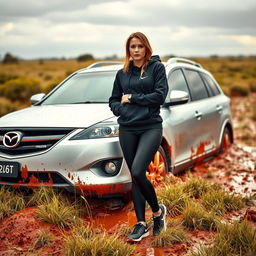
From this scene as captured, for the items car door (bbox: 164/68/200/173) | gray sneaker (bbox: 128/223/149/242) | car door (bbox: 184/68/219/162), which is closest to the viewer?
gray sneaker (bbox: 128/223/149/242)

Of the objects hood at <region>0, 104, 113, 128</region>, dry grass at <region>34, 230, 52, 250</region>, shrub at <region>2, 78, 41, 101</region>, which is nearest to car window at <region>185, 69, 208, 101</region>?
hood at <region>0, 104, 113, 128</region>

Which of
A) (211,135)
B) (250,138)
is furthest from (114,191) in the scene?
(250,138)

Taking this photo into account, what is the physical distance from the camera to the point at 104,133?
4.71 metres

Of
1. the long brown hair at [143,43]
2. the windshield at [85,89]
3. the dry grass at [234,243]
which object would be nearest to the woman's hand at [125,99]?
the long brown hair at [143,43]

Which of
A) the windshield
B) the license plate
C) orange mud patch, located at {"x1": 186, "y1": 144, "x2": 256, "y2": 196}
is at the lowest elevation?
orange mud patch, located at {"x1": 186, "y1": 144, "x2": 256, "y2": 196}

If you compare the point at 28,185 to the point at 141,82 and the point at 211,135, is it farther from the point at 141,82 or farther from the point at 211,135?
the point at 211,135

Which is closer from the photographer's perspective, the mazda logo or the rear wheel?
the mazda logo

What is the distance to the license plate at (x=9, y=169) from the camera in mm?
4805

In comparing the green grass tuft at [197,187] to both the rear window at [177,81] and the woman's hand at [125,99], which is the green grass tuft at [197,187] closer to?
the rear window at [177,81]

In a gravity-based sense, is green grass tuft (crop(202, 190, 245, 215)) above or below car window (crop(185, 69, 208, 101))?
below

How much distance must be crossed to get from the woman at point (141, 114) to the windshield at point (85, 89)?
158 cm

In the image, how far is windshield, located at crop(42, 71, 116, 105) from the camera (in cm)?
586

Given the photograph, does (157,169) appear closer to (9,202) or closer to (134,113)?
(134,113)

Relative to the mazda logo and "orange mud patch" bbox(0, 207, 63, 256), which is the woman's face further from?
"orange mud patch" bbox(0, 207, 63, 256)
